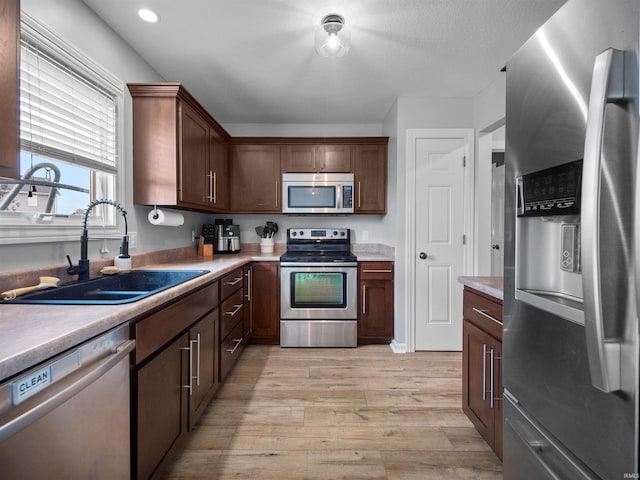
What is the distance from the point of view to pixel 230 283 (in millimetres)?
2363

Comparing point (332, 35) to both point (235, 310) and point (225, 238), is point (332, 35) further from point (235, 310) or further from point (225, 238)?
point (225, 238)

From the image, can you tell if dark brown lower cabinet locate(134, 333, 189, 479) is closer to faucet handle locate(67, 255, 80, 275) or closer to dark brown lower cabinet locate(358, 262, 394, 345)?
faucet handle locate(67, 255, 80, 275)

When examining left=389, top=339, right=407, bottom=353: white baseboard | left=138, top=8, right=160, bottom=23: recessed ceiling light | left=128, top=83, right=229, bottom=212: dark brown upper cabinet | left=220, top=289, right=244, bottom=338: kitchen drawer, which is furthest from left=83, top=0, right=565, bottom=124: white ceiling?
left=389, top=339, right=407, bottom=353: white baseboard

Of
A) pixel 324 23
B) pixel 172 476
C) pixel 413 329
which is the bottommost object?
pixel 172 476

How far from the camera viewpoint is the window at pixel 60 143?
4.51ft

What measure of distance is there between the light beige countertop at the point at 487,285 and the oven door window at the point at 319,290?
143cm

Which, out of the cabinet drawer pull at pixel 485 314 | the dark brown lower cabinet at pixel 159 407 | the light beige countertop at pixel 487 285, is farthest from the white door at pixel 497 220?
the dark brown lower cabinet at pixel 159 407

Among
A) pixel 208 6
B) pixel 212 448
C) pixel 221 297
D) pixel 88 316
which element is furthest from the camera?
pixel 221 297

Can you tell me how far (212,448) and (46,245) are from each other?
1335 millimetres

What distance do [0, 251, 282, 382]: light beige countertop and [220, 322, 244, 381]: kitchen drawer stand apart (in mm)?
1046

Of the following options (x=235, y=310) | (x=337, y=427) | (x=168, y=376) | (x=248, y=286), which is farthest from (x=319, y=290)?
(x=168, y=376)

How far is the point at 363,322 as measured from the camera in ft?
10.1

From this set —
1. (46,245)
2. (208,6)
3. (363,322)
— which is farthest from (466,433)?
(208,6)

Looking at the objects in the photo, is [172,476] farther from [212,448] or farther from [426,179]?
[426,179]
